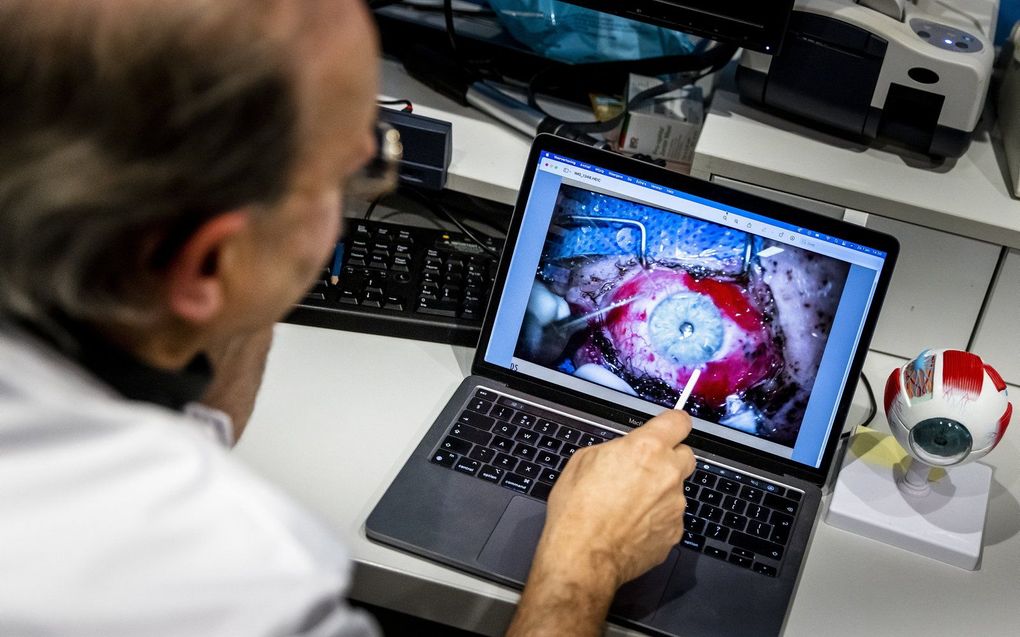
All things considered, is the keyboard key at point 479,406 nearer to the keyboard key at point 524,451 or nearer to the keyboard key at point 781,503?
the keyboard key at point 524,451

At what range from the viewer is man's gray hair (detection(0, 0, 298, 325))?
0.49 m

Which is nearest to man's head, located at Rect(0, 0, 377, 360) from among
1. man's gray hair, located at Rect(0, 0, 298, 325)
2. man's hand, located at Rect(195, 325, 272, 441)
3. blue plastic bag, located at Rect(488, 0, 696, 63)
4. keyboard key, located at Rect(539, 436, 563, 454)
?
man's gray hair, located at Rect(0, 0, 298, 325)

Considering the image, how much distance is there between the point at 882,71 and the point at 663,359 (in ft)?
1.37

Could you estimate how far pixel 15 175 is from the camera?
1.71 ft

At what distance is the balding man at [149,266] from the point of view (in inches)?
19.6

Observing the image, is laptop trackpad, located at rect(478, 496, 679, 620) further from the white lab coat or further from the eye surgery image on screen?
the white lab coat

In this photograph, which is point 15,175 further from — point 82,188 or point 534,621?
point 534,621

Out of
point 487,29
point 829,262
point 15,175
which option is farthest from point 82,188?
point 487,29

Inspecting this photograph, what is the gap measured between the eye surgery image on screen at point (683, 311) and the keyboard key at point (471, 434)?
10cm

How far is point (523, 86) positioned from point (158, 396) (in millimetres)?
909

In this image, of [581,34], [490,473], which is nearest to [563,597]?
[490,473]

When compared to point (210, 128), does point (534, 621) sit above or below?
below

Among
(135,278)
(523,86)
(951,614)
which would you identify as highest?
(135,278)

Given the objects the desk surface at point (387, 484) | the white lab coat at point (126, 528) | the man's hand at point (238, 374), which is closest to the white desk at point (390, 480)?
the desk surface at point (387, 484)
